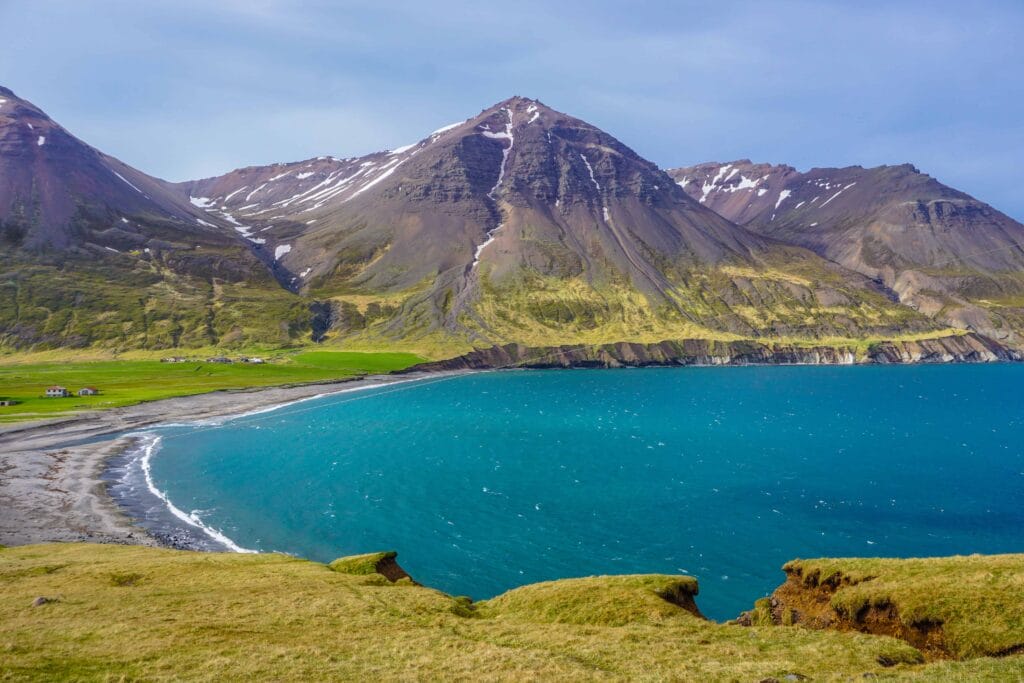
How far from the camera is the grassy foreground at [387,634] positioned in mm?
18953

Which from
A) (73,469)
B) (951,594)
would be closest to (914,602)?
(951,594)

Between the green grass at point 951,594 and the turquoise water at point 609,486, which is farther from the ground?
the green grass at point 951,594

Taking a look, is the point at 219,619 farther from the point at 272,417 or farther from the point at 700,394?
the point at 700,394

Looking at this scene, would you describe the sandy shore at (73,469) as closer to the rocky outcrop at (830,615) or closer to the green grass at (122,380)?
the green grass at (122,380)

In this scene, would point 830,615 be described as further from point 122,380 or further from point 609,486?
point 122,380

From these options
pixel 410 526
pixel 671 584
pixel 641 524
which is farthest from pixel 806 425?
pixel 671 584

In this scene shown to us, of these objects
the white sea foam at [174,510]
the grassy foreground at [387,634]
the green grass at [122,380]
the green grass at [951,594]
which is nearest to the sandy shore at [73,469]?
the white sea foam at [174,510]

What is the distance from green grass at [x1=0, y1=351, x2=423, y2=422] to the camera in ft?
400

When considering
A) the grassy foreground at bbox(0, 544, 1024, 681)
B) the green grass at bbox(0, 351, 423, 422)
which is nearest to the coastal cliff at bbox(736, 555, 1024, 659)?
the grassy foreground at bbox(0, 544, 1024, 681)

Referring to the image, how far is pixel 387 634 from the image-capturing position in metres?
23.6

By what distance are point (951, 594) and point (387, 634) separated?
71.1 feet

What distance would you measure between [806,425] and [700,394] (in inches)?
1953

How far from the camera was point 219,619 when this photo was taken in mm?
24719

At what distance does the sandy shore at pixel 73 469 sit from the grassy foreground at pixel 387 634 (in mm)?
25230
